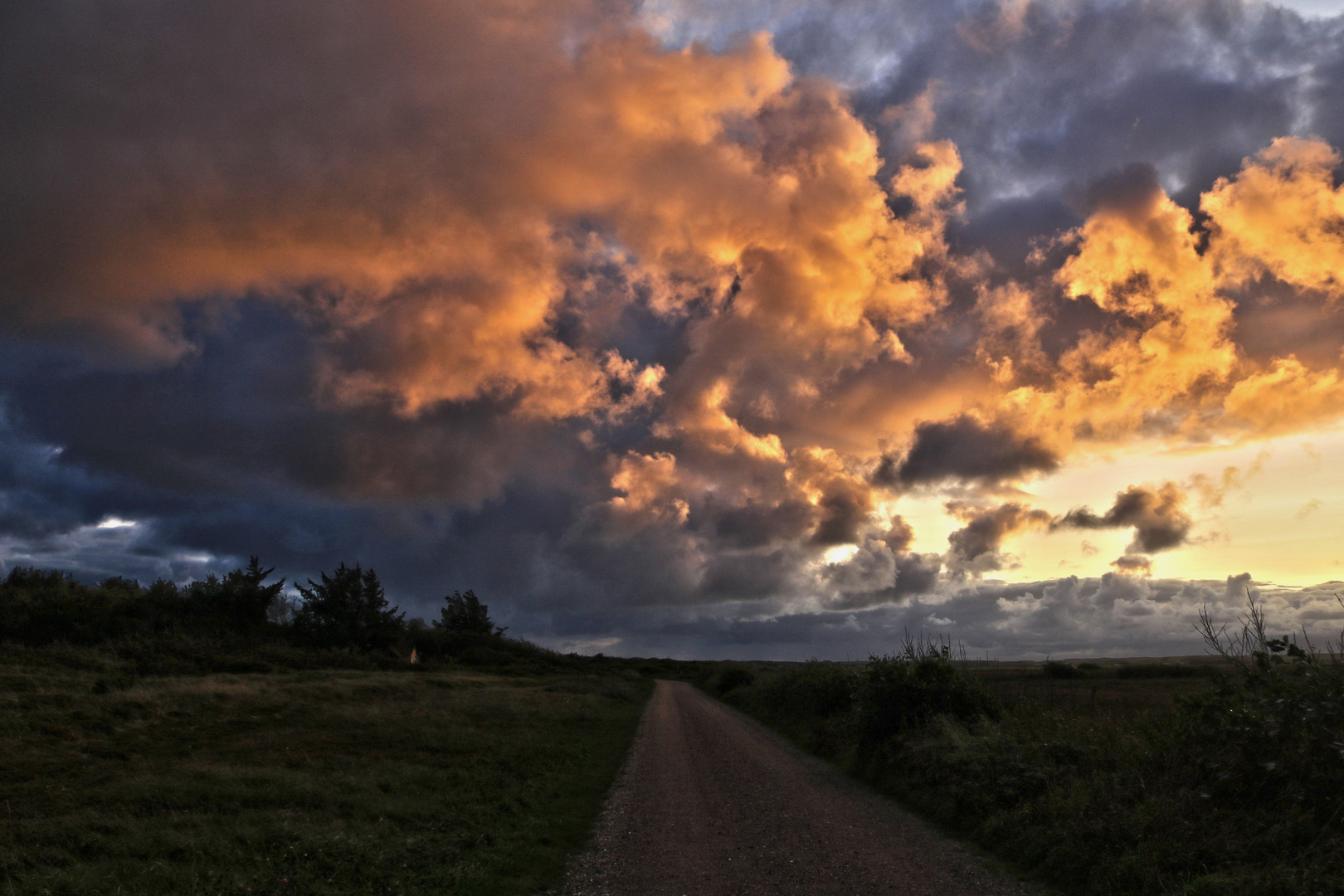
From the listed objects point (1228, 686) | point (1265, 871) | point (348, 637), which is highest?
point (1228, 686)

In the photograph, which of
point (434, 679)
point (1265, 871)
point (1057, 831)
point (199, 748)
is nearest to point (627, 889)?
point (1057, 831)

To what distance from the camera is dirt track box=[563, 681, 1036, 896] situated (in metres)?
9.84

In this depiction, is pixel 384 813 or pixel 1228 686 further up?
pixel 1228 686

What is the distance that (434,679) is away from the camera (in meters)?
58.0

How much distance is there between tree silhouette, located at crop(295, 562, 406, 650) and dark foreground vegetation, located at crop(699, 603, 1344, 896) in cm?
9002

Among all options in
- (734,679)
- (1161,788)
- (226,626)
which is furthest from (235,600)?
(1161,788)

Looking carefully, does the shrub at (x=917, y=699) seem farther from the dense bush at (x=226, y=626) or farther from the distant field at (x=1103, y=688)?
the dense bush at (x=226, y=626)

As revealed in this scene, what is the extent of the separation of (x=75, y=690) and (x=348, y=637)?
64.1 m

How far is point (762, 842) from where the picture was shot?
39.9 ft

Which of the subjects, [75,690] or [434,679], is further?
[434,679]

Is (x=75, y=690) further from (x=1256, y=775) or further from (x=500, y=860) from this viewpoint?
(x=1256, y=775)

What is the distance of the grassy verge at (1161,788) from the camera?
889 cm

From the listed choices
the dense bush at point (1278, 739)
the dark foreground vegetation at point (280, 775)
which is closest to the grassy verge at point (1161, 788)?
the dense bush at point (1278, 739)

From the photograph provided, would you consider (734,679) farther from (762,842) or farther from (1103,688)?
(762,842)
